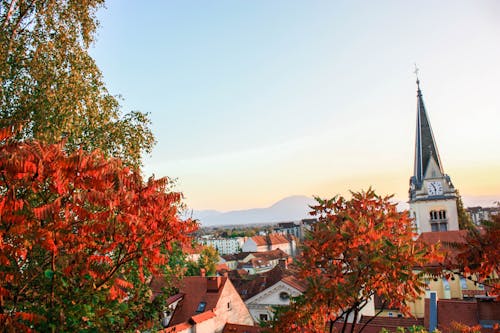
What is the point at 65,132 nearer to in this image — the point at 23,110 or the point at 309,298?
the point at 23,110

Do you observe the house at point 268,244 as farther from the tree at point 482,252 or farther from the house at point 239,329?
the tree at point 482,252

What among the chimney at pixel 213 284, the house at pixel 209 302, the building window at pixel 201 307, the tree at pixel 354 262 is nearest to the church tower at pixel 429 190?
the house at pixel 209 302

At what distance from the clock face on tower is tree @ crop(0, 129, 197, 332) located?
186 feet

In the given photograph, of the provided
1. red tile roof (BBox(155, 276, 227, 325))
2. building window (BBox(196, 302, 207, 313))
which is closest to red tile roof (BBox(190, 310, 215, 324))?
red tile roof (BBox(155, 276, 227, 325))

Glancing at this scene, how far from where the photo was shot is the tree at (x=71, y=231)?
15.9ft

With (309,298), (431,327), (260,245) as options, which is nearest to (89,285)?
(309,298)

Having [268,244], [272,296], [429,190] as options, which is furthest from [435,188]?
[268,244]

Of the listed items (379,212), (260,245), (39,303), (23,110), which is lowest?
(260,245)

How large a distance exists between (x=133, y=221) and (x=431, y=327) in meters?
21.4

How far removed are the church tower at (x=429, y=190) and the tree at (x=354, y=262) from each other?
49.9 m

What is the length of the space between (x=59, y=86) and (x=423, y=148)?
5776cm

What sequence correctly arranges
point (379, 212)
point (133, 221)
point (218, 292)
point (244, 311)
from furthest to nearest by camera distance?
point (244, 311) → point (218, 292) → point (379, 212) → point (133, 221)

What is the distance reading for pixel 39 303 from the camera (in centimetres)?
651

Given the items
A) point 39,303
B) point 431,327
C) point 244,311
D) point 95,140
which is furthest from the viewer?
point 244,311
